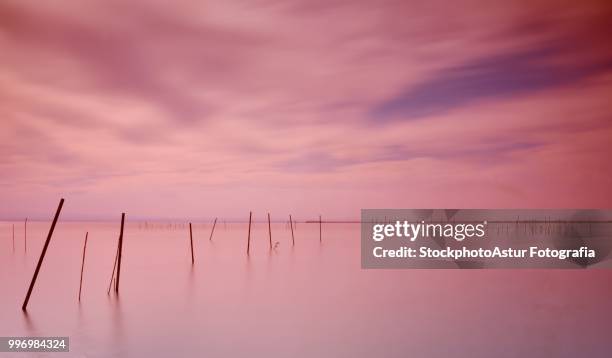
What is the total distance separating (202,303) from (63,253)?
1200cm

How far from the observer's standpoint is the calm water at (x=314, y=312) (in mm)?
6441

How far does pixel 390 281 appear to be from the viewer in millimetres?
12289

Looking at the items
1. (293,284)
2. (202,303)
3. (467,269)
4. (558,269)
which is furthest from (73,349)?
(558,269)

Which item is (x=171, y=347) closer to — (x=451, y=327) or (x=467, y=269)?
(x=451, y=327)

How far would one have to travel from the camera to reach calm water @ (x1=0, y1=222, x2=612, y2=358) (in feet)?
21.1

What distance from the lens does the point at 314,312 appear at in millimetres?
8508
